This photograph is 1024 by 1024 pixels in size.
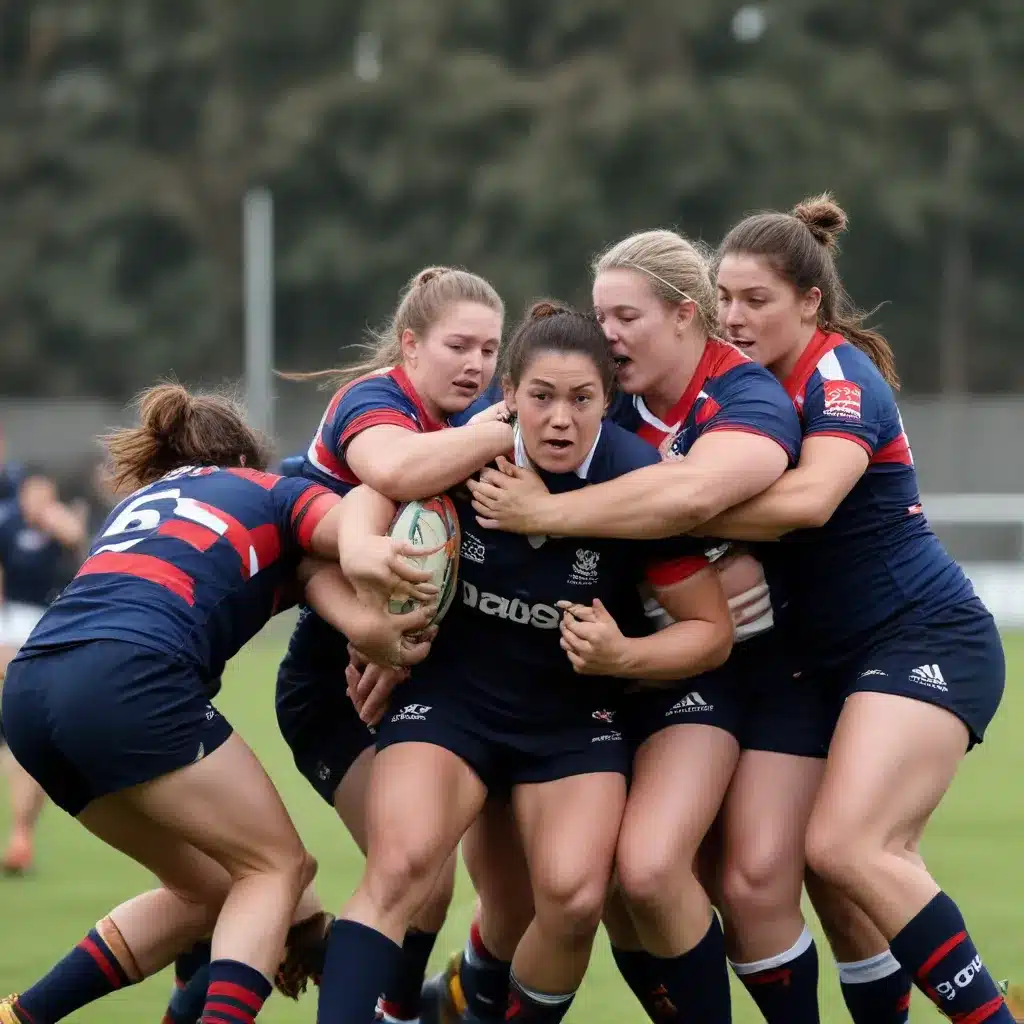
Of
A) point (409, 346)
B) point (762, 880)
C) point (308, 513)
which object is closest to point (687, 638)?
point (762, 880)

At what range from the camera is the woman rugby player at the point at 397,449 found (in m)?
4.25

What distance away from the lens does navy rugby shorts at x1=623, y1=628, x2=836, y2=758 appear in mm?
4469

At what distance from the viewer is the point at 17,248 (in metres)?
29.6

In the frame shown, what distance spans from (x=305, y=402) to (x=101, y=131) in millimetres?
10233

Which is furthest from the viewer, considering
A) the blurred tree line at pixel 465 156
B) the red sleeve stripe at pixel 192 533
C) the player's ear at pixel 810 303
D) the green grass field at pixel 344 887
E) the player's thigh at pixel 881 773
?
the blurred tree line at pixel 465 156

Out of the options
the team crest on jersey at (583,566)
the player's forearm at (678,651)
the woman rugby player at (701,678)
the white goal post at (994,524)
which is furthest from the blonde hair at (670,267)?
the white goal post at (994,524)

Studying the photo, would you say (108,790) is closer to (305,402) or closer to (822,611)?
(822,611)

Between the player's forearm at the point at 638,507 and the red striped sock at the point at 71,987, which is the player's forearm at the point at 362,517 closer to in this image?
the player's forearm at the point at 638,507

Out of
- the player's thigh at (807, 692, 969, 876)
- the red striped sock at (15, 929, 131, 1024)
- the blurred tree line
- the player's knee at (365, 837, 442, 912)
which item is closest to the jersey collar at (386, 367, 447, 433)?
the player's knee at (365, 837, 442, 912)

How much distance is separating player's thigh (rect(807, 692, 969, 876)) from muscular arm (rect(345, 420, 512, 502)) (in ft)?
3.45

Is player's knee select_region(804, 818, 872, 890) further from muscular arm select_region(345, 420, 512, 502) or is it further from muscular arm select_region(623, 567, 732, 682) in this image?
muscular arm select_region(345, 420, 512, 502)

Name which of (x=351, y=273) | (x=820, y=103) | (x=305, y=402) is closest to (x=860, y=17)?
(x=820, y=103)

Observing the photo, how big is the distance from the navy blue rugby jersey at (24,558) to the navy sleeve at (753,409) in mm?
5861

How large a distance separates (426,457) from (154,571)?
68 centimetres
